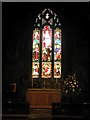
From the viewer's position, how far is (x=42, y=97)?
1502cm

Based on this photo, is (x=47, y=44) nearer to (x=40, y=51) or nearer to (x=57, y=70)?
(x=40, y=51)

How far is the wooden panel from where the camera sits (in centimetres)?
1498

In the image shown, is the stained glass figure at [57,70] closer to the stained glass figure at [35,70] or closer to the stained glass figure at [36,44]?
the stained glass figure at [35,70]

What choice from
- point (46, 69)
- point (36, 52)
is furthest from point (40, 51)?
point (46, 69)

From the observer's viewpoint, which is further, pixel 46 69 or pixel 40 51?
pixel 40 51

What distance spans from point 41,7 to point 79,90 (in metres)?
5.84

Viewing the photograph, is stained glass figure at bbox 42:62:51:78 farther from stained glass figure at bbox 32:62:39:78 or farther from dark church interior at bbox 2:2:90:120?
stained glass figure at bbox 32:62:39:78

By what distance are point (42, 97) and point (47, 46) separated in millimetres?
3574

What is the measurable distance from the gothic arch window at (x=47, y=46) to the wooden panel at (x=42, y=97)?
5.49 feet

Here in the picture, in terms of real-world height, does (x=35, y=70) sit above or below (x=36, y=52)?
below

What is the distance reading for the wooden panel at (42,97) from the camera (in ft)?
49.2

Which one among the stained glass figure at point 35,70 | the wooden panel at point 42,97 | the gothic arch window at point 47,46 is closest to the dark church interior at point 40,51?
the gothic arch window at point 47,46

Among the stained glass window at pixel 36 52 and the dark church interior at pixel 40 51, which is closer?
the dark church interior at pixel 40 51

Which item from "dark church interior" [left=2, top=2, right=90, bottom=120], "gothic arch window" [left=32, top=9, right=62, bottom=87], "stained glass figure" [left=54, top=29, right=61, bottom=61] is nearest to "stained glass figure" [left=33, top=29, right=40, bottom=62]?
"gothic arch window" [left=32, top=9, right=62, bottom=87]
